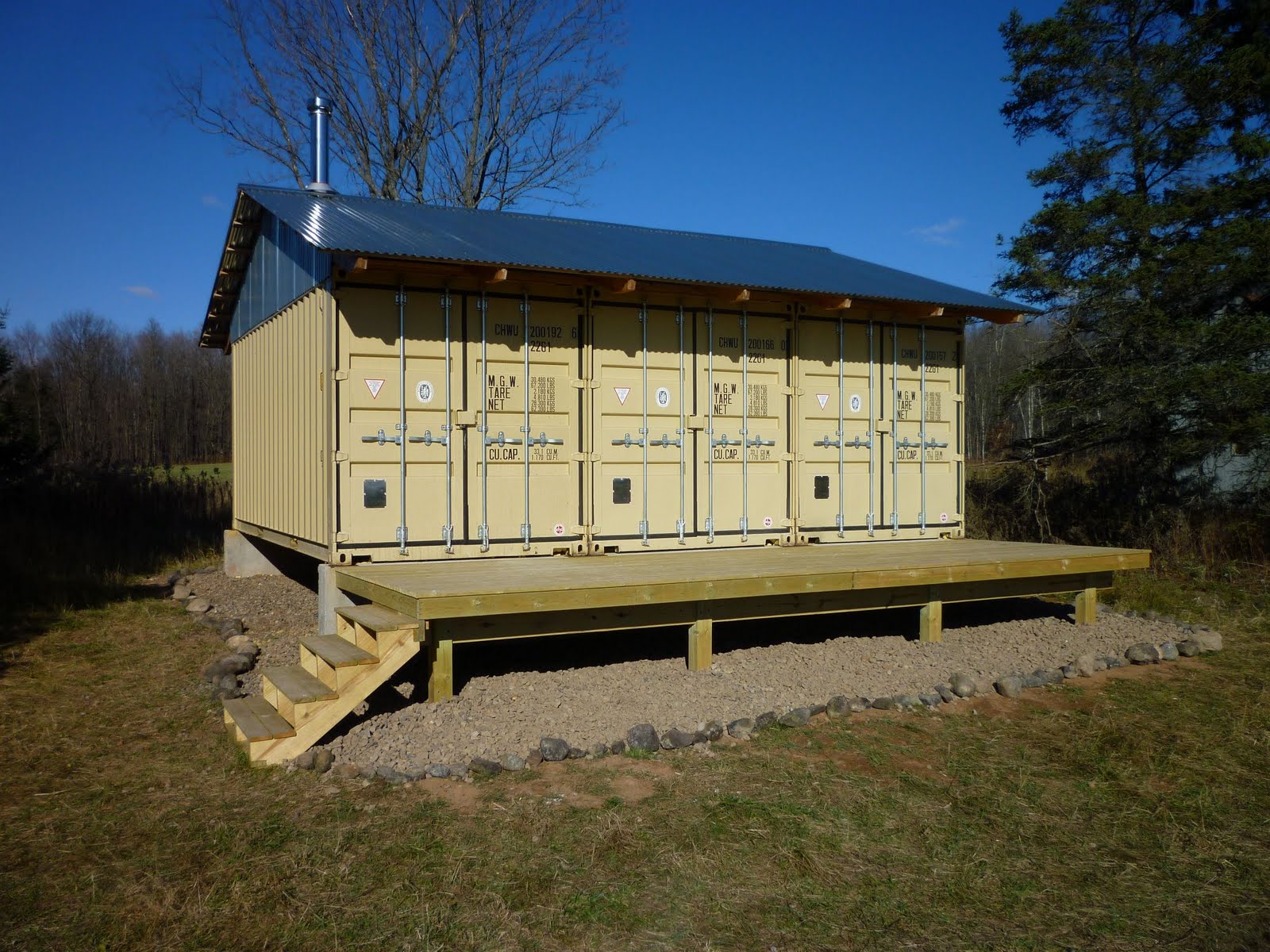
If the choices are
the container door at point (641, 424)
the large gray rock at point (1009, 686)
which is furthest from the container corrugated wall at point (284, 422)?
the large gray rock at point (1009, 686)

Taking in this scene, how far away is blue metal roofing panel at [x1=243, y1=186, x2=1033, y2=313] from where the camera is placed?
25.6ft

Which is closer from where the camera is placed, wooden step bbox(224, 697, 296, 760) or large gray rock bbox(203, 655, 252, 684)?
wooden step bbox(224, 697, 296, 760)

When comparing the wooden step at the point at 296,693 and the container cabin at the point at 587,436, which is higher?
the container cabin at the point at 587,436

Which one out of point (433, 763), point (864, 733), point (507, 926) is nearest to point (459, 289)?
point (433, 763)

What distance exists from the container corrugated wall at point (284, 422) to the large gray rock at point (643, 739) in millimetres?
3331

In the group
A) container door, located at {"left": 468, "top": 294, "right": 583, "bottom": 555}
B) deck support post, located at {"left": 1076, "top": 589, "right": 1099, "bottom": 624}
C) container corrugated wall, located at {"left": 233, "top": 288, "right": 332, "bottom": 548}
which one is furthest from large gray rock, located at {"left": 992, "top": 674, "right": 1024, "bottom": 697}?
container corrugated wall, located at {"left": 233, "top": 288, "right": 332, "bottom": 548}

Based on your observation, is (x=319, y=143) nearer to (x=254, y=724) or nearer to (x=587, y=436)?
(x=587, y=436)

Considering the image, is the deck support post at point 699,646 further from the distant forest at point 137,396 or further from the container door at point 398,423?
the distant forest at point 137,396

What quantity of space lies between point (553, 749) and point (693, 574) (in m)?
2.04

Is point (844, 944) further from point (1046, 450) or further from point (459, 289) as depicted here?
point (1046, 450)

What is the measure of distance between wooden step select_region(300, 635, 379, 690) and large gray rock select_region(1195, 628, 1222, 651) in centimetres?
729

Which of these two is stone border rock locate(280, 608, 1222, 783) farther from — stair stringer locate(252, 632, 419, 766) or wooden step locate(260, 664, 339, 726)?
wooden step locate(260, 664, 339, 726)

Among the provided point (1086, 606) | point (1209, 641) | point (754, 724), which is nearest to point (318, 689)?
point (754, 724)

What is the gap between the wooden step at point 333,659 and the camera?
5621mm
